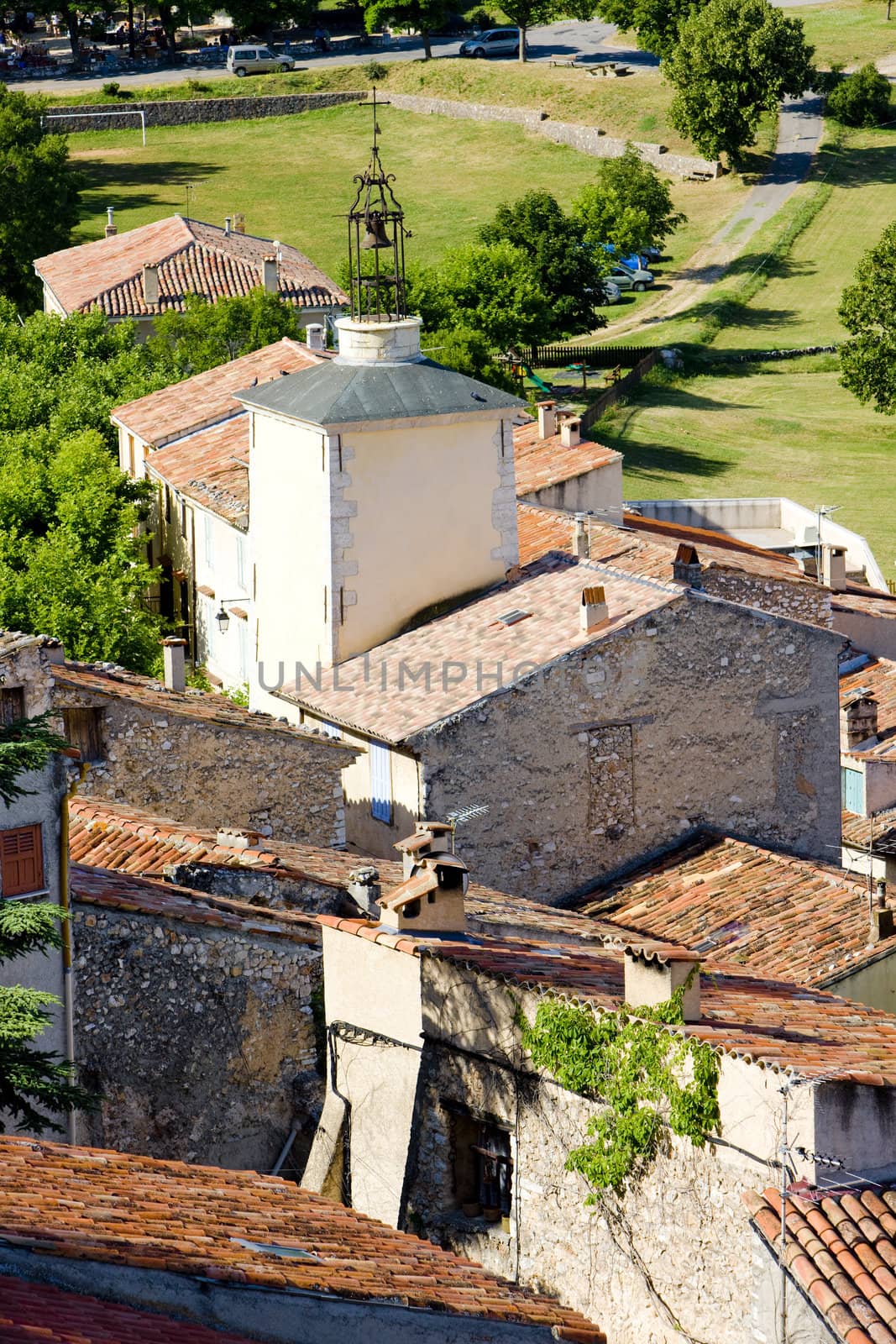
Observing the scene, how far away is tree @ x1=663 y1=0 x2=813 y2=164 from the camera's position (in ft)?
315

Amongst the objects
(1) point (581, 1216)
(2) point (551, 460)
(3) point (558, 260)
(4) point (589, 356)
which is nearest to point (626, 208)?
(4) point (589, 356)

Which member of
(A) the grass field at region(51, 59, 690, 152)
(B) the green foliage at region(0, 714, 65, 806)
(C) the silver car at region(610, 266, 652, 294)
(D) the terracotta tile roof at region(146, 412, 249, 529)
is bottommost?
(C) the silver car at region(610, 266, 652, 294)

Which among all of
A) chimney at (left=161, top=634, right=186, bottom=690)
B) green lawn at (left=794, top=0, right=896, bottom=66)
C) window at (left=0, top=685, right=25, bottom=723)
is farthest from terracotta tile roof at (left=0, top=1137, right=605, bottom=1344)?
green lawn at (left=794, top=0, right=896, bottom=66)

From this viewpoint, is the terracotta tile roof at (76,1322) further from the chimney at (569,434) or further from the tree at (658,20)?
the tree at (658,20)

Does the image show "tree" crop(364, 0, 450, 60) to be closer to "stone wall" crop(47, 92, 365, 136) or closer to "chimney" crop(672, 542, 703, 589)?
"stone wall" crop(47, 92, 365, 136)

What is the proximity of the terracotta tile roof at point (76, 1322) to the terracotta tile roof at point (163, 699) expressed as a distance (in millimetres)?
12815

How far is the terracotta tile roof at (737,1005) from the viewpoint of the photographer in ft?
45.3

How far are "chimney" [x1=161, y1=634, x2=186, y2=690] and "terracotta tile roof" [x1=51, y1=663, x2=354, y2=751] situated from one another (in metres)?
0.94

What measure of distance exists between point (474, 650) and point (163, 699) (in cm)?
405

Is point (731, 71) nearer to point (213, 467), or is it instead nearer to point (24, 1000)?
point (213, 467)

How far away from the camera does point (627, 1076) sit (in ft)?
46.5

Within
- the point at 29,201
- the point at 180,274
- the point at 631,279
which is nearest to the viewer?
the point at 180,274

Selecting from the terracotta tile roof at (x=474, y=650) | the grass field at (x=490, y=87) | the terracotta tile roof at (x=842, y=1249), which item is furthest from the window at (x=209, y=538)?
the grass field at (x=490, y=87)

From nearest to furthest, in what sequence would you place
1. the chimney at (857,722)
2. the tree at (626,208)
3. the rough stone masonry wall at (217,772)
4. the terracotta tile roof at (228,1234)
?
the terracotta tile roof at (228,1234)
the rough stone masonry wall at (217,772)
the chimney at (857,722)
the tree at (626,208)
